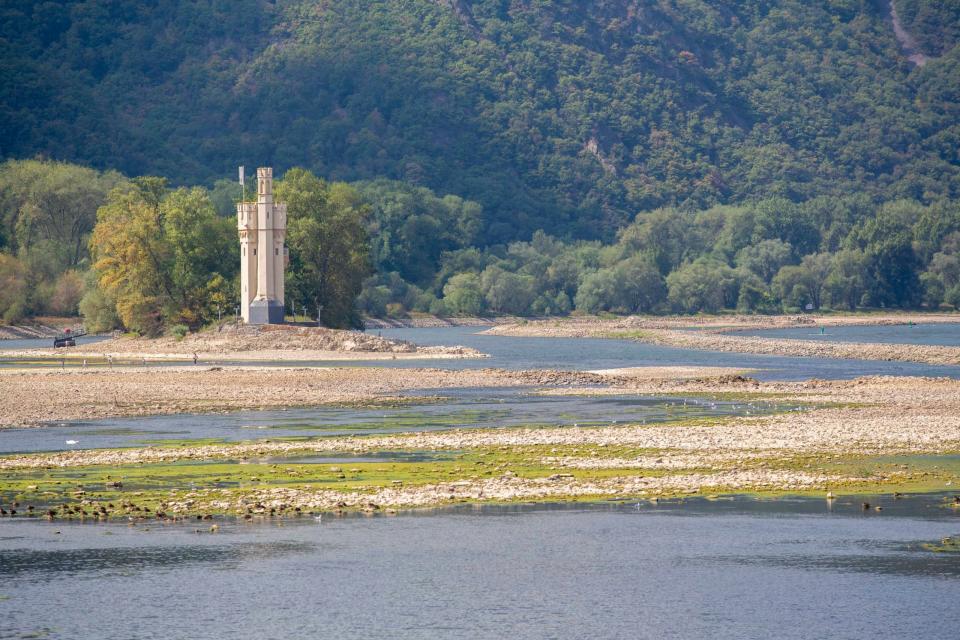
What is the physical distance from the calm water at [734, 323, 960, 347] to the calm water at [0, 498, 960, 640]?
94.1 m

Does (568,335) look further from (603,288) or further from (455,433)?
(455,433)

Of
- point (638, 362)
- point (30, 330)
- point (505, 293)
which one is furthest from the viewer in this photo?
point (505, 293)

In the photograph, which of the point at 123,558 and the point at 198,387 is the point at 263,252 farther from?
the point at 123,558

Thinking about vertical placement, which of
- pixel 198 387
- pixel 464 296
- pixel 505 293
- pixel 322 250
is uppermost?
pixel 322 250

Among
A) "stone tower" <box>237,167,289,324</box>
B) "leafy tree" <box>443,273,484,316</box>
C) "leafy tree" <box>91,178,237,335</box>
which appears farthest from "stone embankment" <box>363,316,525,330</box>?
"stone tower" <box>237,167,289,324</box>

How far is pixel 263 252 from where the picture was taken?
367ft

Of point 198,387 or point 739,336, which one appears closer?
point 198,387

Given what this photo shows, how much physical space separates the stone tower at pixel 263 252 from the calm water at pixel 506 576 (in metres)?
76.3

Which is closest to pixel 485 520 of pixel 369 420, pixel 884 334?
pixel 369 420

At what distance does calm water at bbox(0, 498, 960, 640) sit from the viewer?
92.4ft

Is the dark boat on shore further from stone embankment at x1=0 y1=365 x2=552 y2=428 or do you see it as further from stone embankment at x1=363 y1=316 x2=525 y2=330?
stone embankment at x1=363 y1=316 x2=525 y2=330

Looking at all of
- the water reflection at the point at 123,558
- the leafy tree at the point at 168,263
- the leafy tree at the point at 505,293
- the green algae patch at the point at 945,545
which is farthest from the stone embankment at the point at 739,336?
the water reflection at the point at 123,558

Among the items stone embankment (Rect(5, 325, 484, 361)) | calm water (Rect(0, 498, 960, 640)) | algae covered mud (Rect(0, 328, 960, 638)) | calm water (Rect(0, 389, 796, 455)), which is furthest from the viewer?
stone embankment (Rect(5, 325, 484, 361))

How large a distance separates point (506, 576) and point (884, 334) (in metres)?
127
